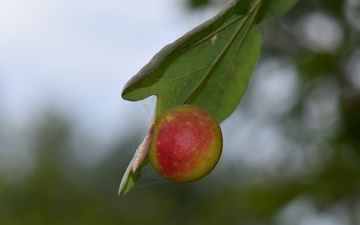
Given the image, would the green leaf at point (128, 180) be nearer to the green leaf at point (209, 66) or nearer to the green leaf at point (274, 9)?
the green leaf at point (209, 66)

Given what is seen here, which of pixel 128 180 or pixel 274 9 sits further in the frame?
pixel 274 9

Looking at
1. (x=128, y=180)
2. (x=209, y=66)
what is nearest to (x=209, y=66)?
(x=209, y=66)

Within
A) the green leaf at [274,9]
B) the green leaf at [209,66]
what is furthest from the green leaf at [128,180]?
the green leaf at [274,9]

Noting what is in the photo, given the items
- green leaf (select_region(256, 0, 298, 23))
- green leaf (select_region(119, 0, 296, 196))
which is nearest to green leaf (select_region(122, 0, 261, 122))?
green leaf (select_region(119, 0, 296, 196))

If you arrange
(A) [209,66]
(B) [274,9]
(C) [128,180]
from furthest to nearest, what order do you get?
(B) [274,9]
(A) [209,66]
(C) [128,180]

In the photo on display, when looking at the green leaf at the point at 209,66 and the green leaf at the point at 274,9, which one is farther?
the green leaf at the point at 274,9

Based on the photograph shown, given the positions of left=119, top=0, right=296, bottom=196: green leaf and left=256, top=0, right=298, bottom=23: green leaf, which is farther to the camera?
left=256, top=0, right=298, bottom=23: green leaf

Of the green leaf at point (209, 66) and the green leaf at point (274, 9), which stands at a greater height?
the green leaf at point (209, 66)

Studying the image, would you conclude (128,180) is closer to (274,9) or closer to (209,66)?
(209,66)

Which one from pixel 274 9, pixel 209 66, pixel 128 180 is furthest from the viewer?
pixel 274 9

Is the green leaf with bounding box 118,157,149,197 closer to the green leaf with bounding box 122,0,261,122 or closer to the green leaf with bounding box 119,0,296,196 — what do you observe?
the green leaf with bounding box 119,0,296,196
